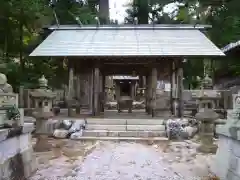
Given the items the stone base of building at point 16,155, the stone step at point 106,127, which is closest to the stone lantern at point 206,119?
the stone step at point 106,127

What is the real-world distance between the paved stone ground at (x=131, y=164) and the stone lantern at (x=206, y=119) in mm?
440

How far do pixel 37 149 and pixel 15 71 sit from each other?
20.4ft

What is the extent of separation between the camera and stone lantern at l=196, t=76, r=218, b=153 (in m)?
8.70

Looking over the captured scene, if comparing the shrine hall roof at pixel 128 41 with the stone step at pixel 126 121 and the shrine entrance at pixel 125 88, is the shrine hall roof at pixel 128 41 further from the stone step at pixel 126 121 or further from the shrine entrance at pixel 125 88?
the shrine entrance at pixel 125 88

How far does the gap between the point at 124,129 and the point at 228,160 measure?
20.8 ft

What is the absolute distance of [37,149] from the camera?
28.7 ft

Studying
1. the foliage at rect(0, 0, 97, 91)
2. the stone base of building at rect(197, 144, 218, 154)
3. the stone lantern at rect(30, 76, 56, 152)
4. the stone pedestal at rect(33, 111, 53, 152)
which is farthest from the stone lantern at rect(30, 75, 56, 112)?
the stone base of building at rect(197, 144, 218, 154)

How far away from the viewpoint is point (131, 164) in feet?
23.3

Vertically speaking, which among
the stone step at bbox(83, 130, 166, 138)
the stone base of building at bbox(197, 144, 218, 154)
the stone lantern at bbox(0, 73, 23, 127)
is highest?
the stone lantern at bbox(0, 73, 23, 127)

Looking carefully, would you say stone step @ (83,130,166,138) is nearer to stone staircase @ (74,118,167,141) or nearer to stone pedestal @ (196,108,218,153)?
stone staircase @ (74,118,167,141)

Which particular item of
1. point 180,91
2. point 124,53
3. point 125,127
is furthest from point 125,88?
point 125,127

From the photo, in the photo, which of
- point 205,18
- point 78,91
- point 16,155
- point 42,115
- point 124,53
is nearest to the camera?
point 16,155

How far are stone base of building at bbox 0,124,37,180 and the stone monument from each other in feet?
12.3

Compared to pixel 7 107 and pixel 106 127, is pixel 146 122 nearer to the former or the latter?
pixel 106 127
